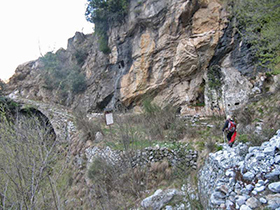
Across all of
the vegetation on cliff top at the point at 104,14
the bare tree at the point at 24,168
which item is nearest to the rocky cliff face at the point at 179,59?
the vegetation on cliff top at the point at 104,14

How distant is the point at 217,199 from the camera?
3.84 m

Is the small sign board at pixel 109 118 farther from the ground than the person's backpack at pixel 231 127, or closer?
farther from the ground

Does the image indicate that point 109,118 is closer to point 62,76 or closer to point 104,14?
point 104,14

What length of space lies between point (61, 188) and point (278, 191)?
4.03 meters

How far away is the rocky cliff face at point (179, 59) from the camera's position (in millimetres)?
9375

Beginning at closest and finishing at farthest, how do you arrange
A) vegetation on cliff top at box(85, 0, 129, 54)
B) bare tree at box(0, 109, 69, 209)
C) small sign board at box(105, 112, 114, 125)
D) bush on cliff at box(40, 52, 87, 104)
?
bare tree at box(0, 109, 69, 209) → small sign board at box(105, 112, 114, 125) → vegetation on cliff top at box(85, 0, 129, 54) → bush on cliff at box(40, 52, 87, 104)

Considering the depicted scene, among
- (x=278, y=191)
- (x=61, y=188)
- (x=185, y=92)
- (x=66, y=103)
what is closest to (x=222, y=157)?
(x=278, y=191)

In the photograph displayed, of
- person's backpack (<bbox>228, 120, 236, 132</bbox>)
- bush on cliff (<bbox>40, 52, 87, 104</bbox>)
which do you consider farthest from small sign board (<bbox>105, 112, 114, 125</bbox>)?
bush on cliff (<bbox>40, 52, 87, 104</bbox>)

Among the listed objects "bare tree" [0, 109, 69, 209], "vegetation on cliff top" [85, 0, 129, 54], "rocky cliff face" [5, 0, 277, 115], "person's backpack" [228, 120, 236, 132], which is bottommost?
"person's backpack" [228, 120, 236, 132]

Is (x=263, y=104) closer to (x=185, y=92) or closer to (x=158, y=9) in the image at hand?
(x=185, y=92)

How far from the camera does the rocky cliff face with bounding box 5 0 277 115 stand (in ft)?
30.8

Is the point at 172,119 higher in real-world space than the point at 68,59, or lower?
lower

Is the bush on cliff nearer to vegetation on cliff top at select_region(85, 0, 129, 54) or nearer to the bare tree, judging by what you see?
vegetation on cliff top at select_region(85, 0, 129, 54)

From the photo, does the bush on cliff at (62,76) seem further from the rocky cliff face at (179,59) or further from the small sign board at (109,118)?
the small sign board at (109,118)
